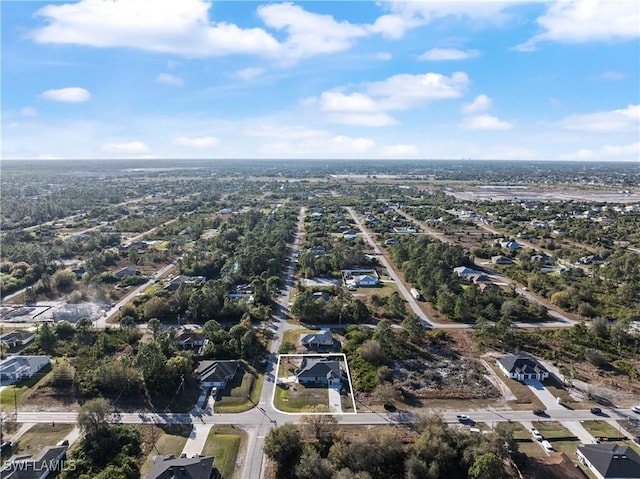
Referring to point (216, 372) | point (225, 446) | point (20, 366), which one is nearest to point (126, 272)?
point (20, 366)

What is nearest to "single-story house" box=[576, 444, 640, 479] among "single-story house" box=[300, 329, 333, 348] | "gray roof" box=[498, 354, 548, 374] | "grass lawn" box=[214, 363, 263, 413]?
"gray roof" box=[498, 354, 548, 374]

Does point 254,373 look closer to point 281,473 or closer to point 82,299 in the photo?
point 281,473

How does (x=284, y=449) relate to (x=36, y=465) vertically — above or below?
above

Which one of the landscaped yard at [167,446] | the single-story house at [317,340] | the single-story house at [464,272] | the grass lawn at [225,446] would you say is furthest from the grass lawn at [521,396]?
the single-story house at [464,272]

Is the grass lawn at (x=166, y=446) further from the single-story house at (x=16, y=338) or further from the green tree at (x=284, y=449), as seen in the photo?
the single-story house at (x=16, y=338)

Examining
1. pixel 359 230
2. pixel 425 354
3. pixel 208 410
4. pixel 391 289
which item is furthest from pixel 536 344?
pixel 359 230

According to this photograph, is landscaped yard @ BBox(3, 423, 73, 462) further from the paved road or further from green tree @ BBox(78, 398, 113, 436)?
the paved road

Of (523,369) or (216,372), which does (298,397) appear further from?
(523,369)
